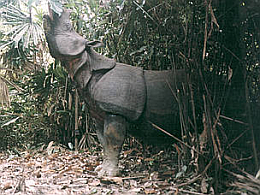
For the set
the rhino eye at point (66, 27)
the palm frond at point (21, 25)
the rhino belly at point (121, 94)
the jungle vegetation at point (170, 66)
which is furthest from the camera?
the palm frond at point (21, 25)

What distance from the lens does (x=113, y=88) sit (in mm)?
1976

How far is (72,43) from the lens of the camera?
2031mm

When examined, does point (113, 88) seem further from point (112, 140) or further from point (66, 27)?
point (66, 27)

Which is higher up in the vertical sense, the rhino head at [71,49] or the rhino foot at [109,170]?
the rhino head at [71,49]

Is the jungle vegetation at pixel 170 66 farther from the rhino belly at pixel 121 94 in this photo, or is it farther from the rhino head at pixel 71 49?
the rhino belly at pixel 121 94

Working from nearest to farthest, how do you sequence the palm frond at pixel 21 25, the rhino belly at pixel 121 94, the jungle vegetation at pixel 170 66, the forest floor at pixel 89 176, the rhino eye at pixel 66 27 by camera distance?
the jungle vegetation at pixel 170 66 → the forest floor at pixel 89 176 → the rhino belly at pixel 121 94 → the rhino eye at pixel 66 27 → the palm frond at pixel 21 25

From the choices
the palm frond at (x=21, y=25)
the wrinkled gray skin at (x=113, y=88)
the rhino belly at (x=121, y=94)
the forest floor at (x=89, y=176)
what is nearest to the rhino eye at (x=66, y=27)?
the wrinkled gray skin at (x=113, y=88)

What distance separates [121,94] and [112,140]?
0.31m

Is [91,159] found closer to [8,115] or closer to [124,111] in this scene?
[124,111]

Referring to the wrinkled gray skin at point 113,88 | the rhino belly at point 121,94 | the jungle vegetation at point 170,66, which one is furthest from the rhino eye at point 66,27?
the rhino belly at point 121,94

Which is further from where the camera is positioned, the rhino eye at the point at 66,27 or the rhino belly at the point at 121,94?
the rhino eye at the point at 66,27

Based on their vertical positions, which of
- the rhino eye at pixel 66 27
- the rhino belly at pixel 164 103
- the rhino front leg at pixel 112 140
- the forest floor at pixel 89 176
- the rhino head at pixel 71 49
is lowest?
the forest floor at pixel 89 176

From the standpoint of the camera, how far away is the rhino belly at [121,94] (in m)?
1.95

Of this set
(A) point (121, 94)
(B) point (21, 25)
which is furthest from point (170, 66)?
(B) point (21, 25)
